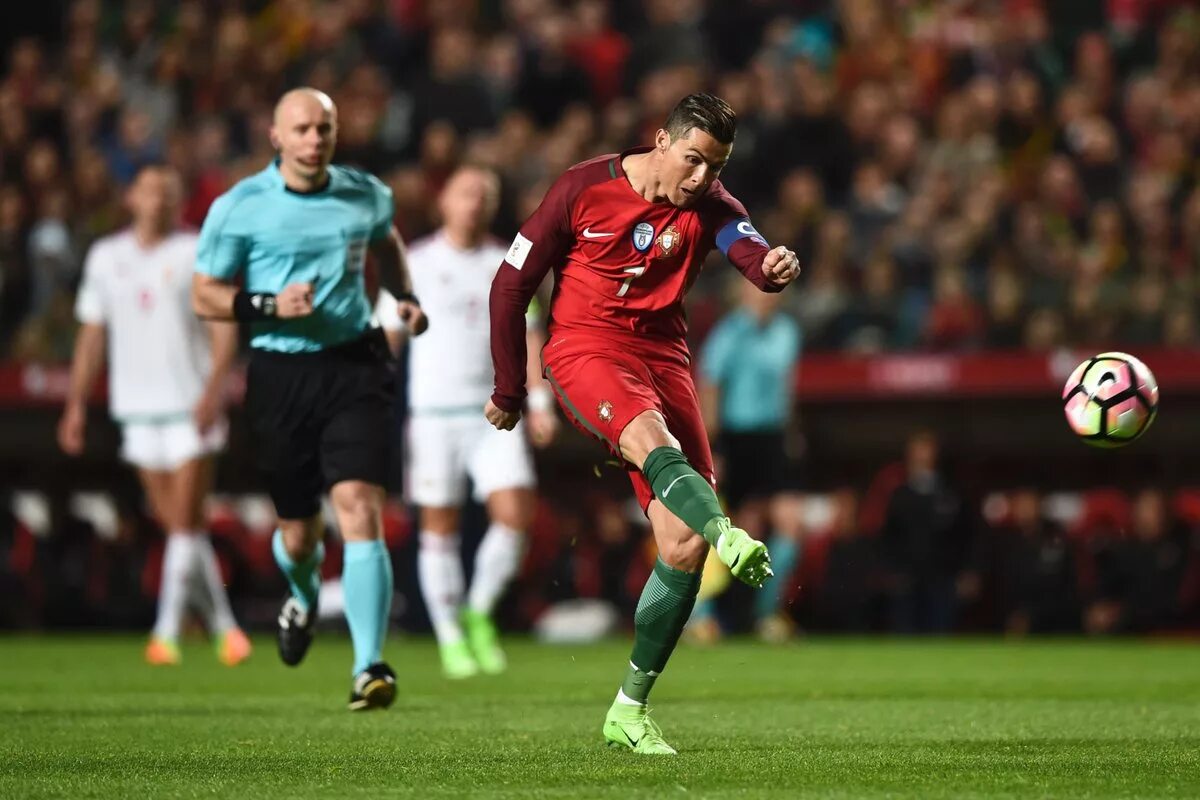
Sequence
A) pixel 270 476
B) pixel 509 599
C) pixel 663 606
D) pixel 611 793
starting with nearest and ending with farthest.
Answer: pixel 611 793
pixel 663 606
pixel 270 476
pixel 509 599

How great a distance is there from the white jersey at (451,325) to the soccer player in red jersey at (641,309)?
4423 millimetres

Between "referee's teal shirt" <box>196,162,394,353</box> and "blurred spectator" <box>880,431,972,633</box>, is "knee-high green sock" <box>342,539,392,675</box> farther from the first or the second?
"blurred spectator" <box>880,431,972,633</box>

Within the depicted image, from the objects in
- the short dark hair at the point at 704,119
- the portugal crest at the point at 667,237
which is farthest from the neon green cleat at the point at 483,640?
the short dark hair at the point at 704,119

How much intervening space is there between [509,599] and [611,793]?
35.1 ft

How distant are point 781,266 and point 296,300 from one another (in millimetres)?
2294

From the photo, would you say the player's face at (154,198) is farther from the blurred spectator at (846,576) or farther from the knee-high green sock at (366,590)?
the blurred spectator at (846,576)

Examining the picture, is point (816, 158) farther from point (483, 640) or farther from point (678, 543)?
point (678, 543)

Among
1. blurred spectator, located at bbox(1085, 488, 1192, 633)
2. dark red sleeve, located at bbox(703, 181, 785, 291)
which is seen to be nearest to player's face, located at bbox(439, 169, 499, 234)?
dark red sleeve, located at bbox(703, 181, 785, 291)

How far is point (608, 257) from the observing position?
21.8 feet

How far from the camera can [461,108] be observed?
17.9m

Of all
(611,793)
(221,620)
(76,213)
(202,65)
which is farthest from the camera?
(202,65)

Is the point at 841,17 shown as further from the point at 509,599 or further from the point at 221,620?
the point at 221,620

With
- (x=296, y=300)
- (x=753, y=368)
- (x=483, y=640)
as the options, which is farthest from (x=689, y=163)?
(x=753, y=368)

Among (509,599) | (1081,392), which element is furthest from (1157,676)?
(509,599)
